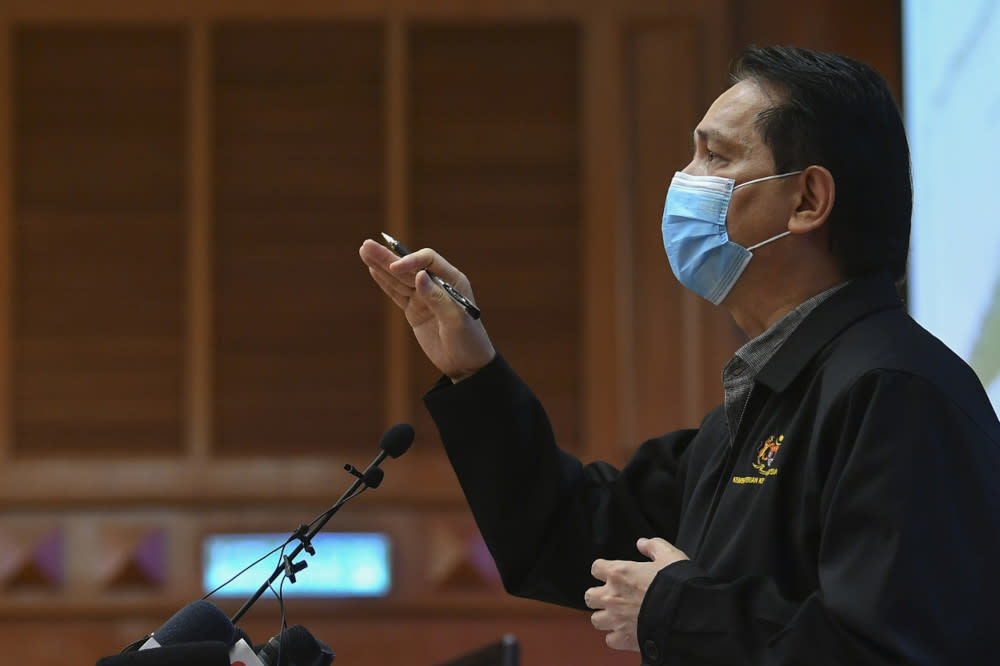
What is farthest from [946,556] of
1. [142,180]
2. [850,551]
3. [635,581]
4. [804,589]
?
[142,180]

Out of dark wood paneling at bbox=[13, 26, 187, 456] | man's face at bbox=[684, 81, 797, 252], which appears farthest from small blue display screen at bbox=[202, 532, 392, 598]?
man's face at bbox=[684, 81, 797, 252]

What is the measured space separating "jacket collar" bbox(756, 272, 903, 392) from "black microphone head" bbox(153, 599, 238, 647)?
2.32 feet

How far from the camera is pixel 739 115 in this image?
5.32 ft

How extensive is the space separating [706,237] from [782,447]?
0.37 m

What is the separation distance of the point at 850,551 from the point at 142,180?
141 inches

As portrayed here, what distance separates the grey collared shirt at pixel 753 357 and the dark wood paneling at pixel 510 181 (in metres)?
2.64

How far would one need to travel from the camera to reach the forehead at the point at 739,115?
5.25ft

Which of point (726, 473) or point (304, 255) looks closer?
point (726, 473)

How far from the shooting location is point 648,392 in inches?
165

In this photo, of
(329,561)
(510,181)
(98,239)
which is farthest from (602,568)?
(98,239)

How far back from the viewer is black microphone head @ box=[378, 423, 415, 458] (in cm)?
161

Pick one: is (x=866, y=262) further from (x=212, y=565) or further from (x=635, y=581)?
(x=212, y=565)

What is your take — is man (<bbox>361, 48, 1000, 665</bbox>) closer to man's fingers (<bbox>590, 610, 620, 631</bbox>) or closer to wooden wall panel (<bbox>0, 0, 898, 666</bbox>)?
man's fingers (<bbox>590, 610, 620, 631</bbox>)

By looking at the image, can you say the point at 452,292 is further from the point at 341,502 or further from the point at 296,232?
the point at 296,232
